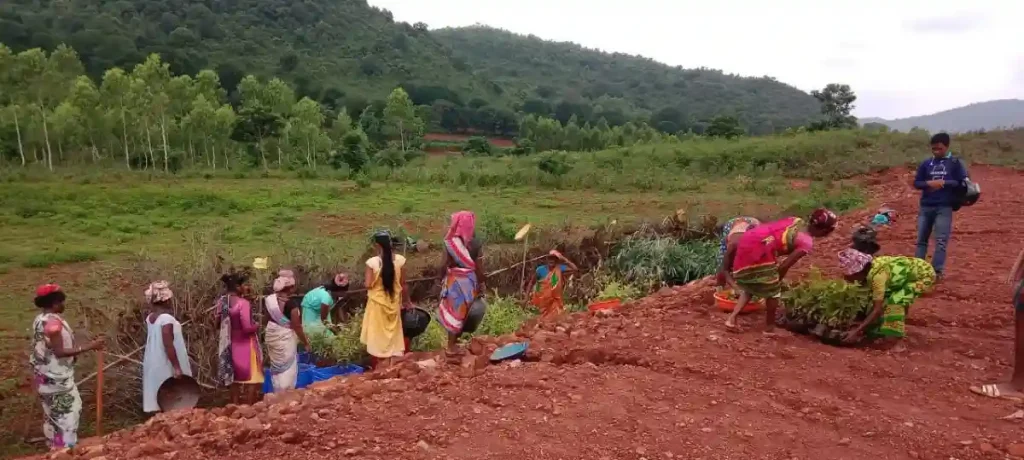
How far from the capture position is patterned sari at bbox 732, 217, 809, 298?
4.60 meters

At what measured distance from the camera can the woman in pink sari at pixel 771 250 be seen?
4.55m

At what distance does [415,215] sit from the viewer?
15.3m

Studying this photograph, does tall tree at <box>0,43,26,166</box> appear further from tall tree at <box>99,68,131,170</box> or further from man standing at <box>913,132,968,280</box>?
man standing at <box>913,132,968,280</box>

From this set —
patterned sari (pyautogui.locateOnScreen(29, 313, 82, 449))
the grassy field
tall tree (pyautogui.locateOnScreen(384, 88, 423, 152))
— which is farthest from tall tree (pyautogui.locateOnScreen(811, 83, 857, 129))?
patterned sari (pyautogui.locateOnScreen(29, 313, 82, 449))

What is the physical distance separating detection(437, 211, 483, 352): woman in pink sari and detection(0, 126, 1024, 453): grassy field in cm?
306

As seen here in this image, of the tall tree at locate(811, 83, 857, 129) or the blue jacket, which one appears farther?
the tall tree at locate(811, 83, 857, 129)

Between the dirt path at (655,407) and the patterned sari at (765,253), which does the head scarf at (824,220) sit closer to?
the patterned sari at (765,253)

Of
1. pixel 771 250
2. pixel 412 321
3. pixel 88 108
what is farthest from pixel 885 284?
pixel 88 108

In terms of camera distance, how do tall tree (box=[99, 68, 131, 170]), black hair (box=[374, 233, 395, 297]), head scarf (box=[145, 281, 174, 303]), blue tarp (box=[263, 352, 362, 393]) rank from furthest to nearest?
1. tall tree (box=[99, 68, 131, 170])
2. blue tarp (box=[263, 352, 362, 393])
3. black hair (box=[374, 233, 395, 297])
4. head scarf (box=[145, 281, 174, 303])

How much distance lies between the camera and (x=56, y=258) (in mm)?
10930

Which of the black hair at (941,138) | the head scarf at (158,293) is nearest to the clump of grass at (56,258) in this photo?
the head scarf at (158,293)

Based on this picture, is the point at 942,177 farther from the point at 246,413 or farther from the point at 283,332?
the point at 246,413

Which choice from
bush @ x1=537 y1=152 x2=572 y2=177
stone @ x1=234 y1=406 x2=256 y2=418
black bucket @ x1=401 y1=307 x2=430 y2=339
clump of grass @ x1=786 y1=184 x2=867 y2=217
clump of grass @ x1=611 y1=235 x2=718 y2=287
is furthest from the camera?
bush @ x1=537 y1=152 x2=572 y2=177

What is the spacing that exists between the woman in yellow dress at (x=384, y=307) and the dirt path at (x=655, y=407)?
1.09 metres
